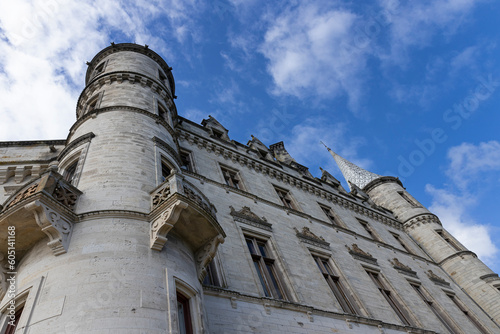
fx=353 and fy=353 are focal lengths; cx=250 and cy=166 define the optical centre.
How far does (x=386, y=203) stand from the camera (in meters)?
29.8

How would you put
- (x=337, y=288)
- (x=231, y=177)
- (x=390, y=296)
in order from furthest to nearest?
(x=231, y=177), (x=390, y=296), (x=337, y=288)

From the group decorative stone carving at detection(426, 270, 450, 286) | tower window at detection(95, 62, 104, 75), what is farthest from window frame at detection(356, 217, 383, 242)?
tower window at detection(95, 62, 104, 75)

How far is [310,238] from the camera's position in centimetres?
1445

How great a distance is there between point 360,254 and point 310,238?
314 centimetres

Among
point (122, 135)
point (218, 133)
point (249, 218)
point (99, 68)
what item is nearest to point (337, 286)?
point (249, 218)

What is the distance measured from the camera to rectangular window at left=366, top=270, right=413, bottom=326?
13.9 metres

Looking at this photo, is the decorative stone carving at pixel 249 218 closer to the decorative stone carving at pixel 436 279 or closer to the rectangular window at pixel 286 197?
the rectangular window at pixel 286 197

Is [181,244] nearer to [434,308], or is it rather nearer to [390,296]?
[390,296]

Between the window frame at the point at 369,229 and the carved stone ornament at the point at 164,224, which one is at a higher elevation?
the window frame at the point at 369,229

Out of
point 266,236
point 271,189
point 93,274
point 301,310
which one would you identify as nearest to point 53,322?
point 93,274

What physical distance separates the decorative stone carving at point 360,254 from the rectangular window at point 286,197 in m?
3.34

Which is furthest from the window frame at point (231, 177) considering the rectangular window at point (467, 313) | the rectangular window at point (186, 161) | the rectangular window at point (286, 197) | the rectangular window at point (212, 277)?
the rectangular window at point (467, 313)

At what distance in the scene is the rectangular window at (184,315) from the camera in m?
6.60

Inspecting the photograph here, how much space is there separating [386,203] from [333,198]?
9921 millimetres
